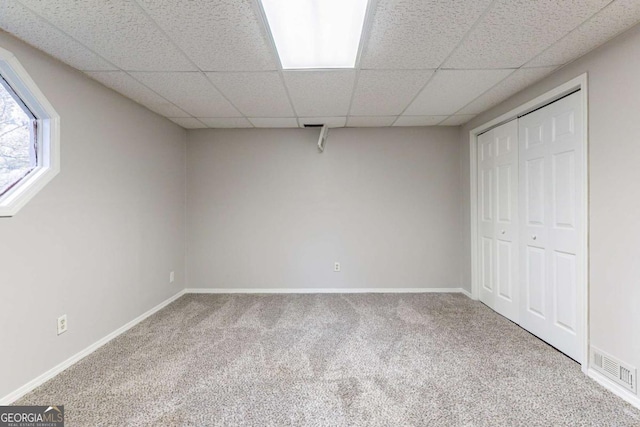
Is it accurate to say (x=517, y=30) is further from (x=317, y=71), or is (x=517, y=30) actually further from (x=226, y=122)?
(x=226, y=122)

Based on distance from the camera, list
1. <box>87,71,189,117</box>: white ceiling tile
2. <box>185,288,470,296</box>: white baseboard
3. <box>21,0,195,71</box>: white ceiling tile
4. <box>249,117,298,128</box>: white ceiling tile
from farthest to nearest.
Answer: <box>185,288,470,296</box>: white baseboard < <box>249,117,298,128</box>: white ceiling tile < <box>87,71,189,117</box>: white ceiling tile < <box>21,0,195,71</box>: white ceiling tile

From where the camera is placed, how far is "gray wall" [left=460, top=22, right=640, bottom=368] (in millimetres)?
1676

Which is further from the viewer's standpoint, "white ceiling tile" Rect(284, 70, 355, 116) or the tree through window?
"white ceiling tile" Rect(284, 70, 355, 116)

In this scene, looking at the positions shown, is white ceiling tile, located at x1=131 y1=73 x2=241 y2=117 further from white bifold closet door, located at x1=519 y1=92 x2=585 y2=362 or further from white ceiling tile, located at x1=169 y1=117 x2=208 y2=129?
white bifold closet door, located at x1=519 y1=92 x2=585 y2=362

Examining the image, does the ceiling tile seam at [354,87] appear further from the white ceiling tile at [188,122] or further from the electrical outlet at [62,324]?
the electrical outlet at [62,324]

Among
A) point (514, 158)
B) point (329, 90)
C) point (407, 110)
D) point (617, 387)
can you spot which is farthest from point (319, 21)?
point (617, 387)

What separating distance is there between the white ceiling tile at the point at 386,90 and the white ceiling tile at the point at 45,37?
76.6 inches

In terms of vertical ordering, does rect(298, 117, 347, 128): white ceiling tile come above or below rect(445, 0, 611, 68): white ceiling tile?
above

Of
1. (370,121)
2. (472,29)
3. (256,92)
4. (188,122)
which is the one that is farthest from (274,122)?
(472,29)

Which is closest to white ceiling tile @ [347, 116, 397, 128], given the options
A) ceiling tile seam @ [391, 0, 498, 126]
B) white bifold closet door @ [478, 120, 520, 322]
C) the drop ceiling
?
the drop ceiling

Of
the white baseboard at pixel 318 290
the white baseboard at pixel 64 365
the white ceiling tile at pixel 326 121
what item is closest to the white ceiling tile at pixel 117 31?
the white ceiling tile at pixel 326 121

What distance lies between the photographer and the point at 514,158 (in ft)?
9.20

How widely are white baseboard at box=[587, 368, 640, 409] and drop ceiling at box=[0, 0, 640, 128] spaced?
7.18 ft

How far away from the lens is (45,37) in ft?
5.63
